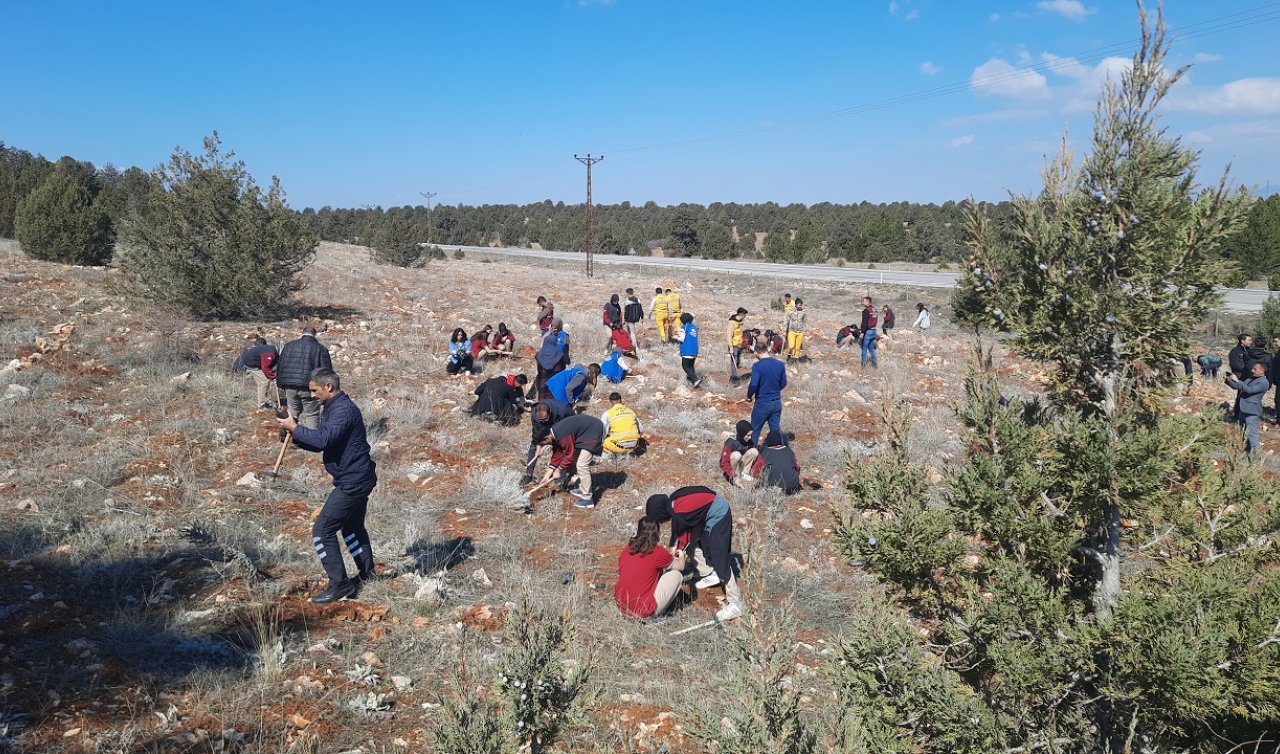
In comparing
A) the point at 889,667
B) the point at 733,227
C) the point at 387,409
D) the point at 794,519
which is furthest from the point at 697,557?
the point at 733,227

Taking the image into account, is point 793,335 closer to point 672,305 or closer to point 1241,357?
point 672,305

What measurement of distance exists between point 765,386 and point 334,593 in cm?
517

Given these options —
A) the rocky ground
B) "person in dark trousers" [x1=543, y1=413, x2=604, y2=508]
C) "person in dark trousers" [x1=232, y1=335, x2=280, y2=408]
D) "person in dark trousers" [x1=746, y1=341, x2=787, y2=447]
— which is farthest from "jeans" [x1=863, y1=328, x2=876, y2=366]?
"person in dark trousers" [x1=232, y1=335, x2=280, y2=408]

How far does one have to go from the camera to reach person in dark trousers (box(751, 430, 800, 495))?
8195mm

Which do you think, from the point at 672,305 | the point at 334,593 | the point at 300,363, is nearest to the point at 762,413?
the point at 334,593

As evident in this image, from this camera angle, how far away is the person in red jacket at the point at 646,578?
5.59 metres

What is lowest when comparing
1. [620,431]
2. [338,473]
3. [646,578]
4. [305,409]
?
[646,578]

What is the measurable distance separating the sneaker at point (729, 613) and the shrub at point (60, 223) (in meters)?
25.2

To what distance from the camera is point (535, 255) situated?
57062 millimetres

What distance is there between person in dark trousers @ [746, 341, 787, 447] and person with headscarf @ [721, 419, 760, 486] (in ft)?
0.47

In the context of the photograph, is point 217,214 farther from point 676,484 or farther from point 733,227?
point 733,227

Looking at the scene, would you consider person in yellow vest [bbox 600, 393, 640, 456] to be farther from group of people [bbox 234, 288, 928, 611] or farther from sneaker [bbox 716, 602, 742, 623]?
sneaker [bbox 716, 602, 742, 623]

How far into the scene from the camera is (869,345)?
591 inches

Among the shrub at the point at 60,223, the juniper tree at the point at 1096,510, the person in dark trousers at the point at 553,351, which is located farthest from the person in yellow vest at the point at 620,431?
the shrub at the point at 60,223
